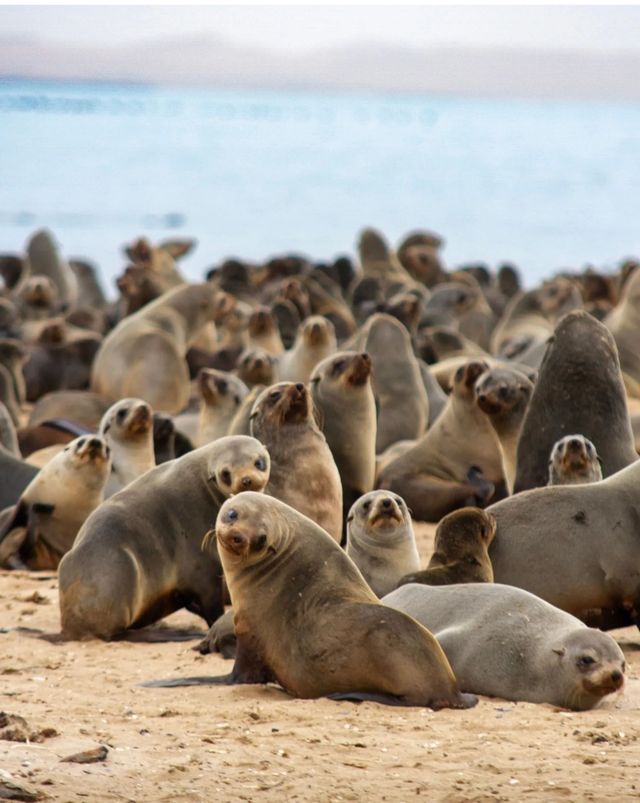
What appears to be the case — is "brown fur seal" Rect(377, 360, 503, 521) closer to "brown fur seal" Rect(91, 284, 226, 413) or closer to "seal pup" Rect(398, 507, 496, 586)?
"seal pup" Rect(398, 507, 496, 586)

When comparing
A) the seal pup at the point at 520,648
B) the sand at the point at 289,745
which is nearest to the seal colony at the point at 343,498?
the seal pup at the point at 520,648

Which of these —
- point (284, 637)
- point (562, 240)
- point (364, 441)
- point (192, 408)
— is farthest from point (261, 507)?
point (562, 240)

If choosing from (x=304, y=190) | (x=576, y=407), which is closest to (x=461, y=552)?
(x=576, y=407)

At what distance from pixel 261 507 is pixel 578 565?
1.37 metres

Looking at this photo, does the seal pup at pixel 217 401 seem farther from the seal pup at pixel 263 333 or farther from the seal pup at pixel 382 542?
the seal pup at pixel 263 333

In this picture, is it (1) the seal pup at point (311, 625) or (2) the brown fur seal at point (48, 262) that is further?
(2) the brown fur seal at point (48, 262)

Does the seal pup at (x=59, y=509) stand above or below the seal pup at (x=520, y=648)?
below

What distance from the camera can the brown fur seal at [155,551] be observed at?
6277 mm

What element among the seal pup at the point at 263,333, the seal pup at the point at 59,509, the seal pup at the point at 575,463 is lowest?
the seal pup at the point at 59,509

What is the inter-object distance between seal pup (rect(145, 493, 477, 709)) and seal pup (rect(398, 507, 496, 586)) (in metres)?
0.55

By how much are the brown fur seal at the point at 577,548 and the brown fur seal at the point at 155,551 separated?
1.14 meters

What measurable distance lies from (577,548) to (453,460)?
334 centimetres

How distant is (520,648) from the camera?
502 centimetres

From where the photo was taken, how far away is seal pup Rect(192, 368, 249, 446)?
31.3ft
